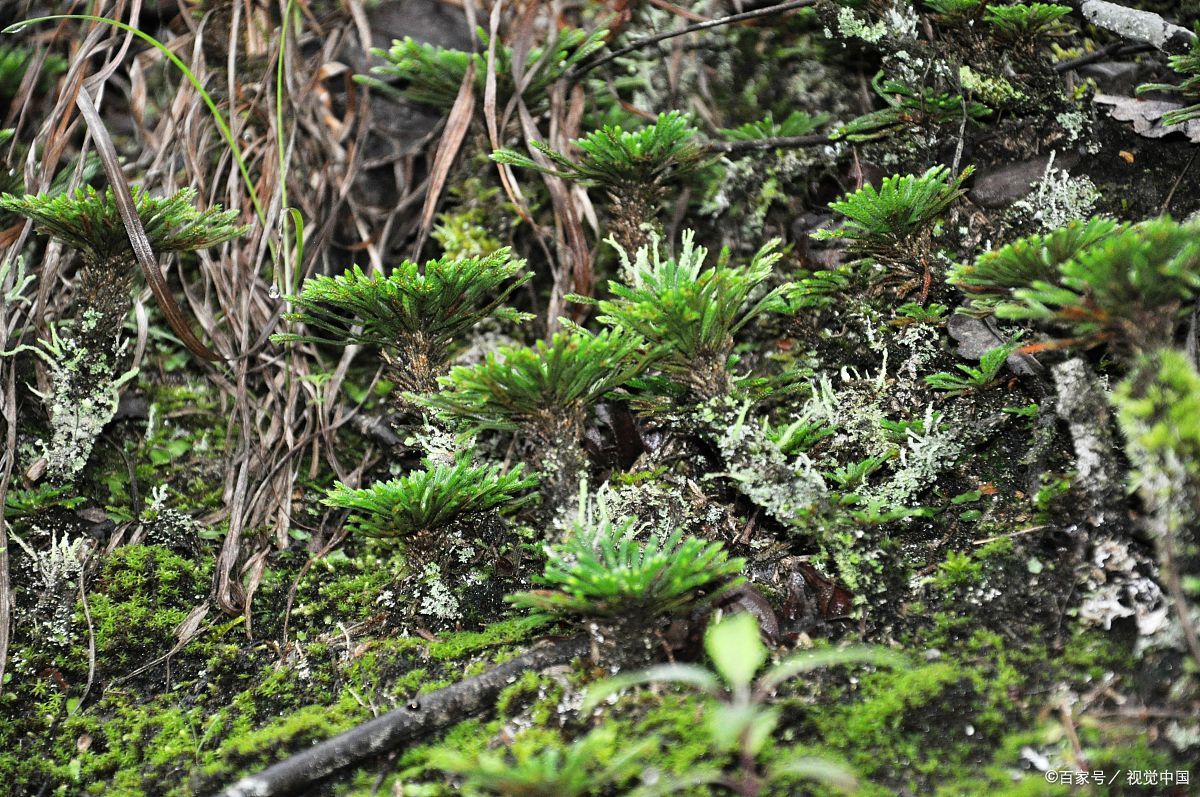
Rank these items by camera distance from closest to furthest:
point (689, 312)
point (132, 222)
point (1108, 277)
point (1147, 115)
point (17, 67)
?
point (1108, 277) < point (689, 312) < point (132, 222) < point (1147, 115) < point (17, 67)

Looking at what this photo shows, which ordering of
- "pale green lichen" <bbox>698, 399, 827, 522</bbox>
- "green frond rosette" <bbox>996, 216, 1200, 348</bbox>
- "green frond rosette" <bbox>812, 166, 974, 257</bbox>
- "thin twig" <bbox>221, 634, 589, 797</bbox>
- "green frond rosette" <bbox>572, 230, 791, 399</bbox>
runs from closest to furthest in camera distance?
"green frond rosette" <bbox>996, 216, 1200, 348</bbox>
"thin twig" <bbox>221, 634, 589, 797</bbox>
"green frond rosette" <bbox>572, 230, 791, 399</bbox>
"pale green lichen" <bbox>698, 399, 827, 522</bbox>
"green frond rosette" <bbox>812, 166, 974, 257</bbox>

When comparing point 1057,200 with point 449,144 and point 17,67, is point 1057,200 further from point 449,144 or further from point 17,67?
point 17,67

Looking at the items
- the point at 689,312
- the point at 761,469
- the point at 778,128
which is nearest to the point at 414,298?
the point at 689,312

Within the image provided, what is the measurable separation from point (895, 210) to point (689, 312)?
0.71 meters

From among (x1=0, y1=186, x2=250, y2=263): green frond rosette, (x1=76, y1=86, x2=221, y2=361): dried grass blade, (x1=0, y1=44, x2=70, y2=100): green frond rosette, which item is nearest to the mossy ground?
(x1=76, y1=86, x2=221, y2=361): dried grass blade

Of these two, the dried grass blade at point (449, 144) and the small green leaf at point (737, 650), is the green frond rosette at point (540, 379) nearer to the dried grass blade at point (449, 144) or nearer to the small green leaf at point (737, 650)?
the small green leaf at point (737, 650)

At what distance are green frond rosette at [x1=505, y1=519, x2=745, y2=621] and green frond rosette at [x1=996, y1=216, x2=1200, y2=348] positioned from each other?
32.3 inches

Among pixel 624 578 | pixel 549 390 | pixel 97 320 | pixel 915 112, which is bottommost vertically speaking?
pixel 624 578

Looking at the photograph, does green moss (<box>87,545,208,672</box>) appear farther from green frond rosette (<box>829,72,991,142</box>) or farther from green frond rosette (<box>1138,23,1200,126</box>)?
green frond rosette (<box>1138,23,1200,126</box>)

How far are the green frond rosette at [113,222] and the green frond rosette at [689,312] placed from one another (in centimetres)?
114

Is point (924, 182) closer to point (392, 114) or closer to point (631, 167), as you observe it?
point (631, 167)

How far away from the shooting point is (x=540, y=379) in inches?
68.7

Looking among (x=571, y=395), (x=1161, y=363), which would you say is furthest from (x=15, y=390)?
(x=1161, y=363)

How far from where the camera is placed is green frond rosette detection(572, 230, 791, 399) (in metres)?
1.78
